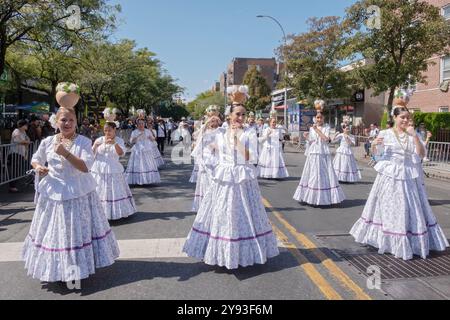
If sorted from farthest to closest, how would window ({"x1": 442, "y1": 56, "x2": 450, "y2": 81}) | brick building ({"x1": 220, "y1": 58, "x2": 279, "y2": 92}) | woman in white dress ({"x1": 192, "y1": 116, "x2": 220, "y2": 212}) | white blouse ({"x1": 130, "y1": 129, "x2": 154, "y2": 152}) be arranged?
1. brick building ({"x1": 220, "y1": 58, "x2": 279, "y2": 92})
2. window ({"x1": 442, "y1": 56, "x2": 450, "y2": 81})
3. white blouse ({"x1": 130, "y1": 129, "x2": 154, "y2": 152})
4. woman in white dress ({"x1": 192, "y1": 116, "x2": 220, "y2": 212})

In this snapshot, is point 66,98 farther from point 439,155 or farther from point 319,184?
point 439,155

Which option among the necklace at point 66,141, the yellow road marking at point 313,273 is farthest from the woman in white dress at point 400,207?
the necklace at point 66,141

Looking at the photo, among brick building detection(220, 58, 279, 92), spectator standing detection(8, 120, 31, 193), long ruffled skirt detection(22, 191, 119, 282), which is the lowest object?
long ruffled skirt detection(22, 191, 119, 282)

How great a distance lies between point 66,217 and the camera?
14.9ft

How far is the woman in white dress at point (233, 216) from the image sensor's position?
4926 mm

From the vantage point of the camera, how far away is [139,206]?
927cm

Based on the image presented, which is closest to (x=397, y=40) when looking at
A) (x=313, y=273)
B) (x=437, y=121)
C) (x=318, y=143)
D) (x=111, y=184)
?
(x=437, y=121)

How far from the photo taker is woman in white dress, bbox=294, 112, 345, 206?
9.02m

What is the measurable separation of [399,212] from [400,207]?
0.22 feet

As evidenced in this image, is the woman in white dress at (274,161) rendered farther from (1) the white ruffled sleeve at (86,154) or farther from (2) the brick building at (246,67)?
(2) the brick building at (246,67)

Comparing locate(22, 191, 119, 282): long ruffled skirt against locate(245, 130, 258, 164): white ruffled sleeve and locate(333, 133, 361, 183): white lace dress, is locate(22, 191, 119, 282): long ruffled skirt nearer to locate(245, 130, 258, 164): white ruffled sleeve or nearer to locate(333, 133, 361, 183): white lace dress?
locate(245, 130, 258, 164): white ruffled sleeve

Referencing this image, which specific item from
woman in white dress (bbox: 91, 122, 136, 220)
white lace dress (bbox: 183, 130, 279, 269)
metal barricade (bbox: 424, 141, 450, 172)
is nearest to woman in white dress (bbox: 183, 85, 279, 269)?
white lace dress (bbox: 183, 130, 279, 269)

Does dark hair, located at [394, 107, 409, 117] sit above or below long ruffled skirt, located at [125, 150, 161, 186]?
above
